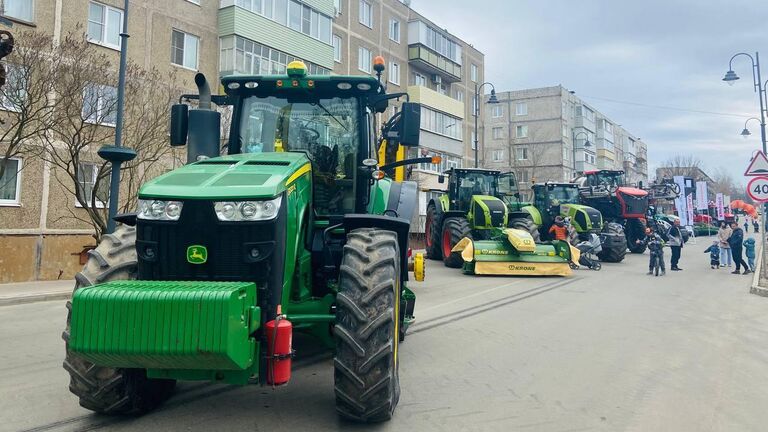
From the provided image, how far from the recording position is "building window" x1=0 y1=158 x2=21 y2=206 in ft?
53.4

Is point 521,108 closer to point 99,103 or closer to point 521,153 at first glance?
point 521,153

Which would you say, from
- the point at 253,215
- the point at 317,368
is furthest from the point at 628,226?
the point at 253,215

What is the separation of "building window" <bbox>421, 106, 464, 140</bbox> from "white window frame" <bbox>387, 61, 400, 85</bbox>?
2768 millimetres

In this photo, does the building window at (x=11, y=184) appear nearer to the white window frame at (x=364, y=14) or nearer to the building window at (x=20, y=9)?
the building window at (x=20, y=9)

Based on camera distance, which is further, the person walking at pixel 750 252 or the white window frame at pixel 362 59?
the white window frame at pixel 362 59

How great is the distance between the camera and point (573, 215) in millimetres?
19453

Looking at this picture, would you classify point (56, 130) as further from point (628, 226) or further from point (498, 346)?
point (628, 226)

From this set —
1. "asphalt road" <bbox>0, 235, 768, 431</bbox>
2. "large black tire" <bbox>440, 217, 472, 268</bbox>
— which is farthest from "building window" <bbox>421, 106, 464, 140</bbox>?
"asphalt road" <bbox>0, 235, 768, 431</bbox>

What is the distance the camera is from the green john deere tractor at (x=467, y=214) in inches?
647

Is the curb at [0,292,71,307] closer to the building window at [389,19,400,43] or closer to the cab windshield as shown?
the cab windshield

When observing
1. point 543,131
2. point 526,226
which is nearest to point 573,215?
point 526,226

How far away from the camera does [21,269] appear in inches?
589

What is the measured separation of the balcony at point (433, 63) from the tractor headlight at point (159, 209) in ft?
117

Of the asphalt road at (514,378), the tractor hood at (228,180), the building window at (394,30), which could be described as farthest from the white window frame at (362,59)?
the tractor hood at (228,180)
